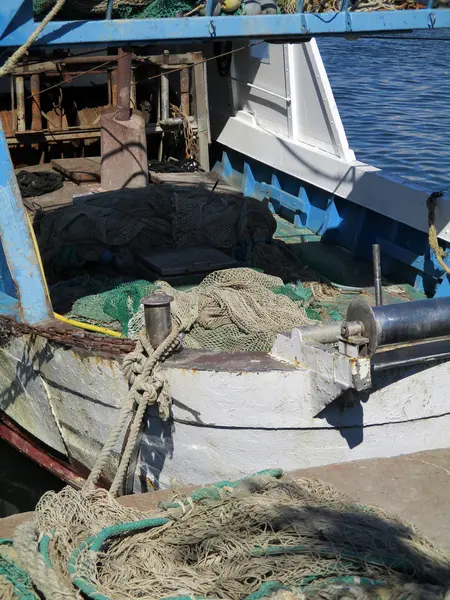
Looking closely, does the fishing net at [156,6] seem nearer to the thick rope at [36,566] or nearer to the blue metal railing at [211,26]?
the blue metal railing at [211,26]

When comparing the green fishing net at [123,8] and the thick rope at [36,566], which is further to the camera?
the green fishing net at [123,8]

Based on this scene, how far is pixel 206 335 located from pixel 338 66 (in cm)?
1827

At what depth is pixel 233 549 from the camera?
3537 millimetres

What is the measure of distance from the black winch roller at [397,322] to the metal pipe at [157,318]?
930 millimetres

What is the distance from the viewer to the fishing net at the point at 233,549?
333 centimetres

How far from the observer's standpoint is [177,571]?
A: 3.51 m

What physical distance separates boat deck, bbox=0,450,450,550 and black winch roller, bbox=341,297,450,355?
2.94 feet

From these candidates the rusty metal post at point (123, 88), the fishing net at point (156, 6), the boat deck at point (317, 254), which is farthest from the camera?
the rusty metal post at point (123, 88)

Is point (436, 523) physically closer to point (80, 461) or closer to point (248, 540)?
point (248, 540)

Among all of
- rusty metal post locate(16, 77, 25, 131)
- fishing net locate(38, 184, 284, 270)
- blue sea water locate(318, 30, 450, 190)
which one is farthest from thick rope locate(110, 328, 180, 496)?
rusty metal post locate(16, 77, 25, 131)

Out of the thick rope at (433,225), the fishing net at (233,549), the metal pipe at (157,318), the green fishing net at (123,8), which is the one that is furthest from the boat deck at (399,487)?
the green fishing net at (123,8)

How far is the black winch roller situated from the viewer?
13.5 feet

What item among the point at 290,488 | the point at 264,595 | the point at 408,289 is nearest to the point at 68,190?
the point at 408,289

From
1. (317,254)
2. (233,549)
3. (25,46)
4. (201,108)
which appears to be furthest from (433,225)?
(201,108)
